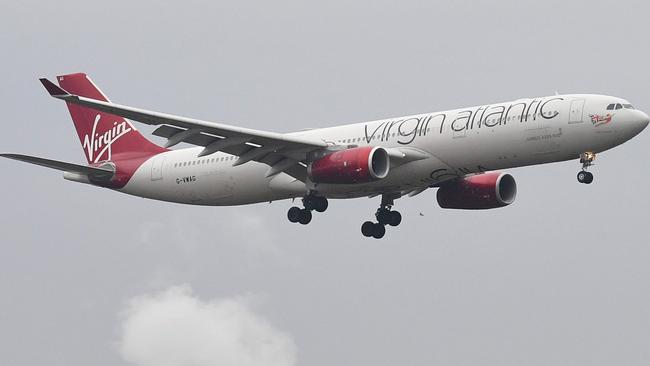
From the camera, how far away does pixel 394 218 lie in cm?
6769

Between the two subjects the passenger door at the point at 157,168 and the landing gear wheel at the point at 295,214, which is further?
the passenger door at the point at 157,168

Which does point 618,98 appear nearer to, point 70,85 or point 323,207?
point 323,207

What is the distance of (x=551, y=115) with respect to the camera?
5888cm

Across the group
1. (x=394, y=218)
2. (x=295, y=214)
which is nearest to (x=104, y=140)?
(x=295, y=214)

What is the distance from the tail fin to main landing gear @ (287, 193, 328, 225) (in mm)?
8703

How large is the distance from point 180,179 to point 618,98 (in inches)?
758

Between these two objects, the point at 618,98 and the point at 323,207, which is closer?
the point at 618,98

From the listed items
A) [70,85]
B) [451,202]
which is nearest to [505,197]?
[451,202]

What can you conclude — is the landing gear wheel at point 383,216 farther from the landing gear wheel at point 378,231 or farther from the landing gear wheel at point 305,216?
the landing gear wheel at point 305,216

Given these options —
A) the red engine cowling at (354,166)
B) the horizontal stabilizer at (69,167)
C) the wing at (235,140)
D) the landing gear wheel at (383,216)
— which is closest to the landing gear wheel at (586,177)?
the red engine cowling at (354,166)

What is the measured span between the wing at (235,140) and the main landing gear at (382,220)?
5.20 metres

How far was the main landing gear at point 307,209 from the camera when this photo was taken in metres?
63.5

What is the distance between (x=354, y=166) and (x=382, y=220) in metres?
8.43

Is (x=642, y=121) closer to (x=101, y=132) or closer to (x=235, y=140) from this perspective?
(x=235, y=140)
